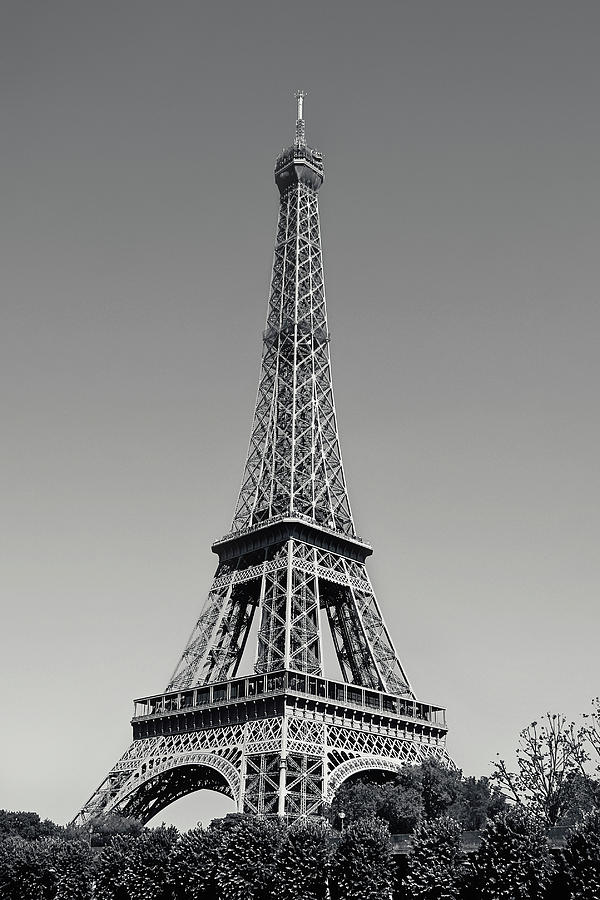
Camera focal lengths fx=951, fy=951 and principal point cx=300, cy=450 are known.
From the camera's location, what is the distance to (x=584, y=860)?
37812mm

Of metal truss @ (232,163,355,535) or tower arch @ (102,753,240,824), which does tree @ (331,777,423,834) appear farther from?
metal truss @ (232,163,355,535)

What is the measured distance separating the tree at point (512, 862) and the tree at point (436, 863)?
1.25m

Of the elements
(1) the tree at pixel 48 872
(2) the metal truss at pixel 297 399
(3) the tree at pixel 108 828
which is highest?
(2) the metal truss at pixel 297 399

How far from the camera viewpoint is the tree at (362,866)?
43469 mm

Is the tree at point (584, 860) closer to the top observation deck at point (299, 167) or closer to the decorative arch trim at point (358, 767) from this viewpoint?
the decorative arch trim at point (358, 767)

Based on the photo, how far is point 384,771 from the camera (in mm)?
71188

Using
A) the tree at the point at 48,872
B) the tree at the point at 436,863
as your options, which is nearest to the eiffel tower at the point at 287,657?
the tree at the point at 48,872

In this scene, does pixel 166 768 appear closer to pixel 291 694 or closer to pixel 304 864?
pixel 291 694

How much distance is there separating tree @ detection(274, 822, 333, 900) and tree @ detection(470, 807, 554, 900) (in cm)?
773

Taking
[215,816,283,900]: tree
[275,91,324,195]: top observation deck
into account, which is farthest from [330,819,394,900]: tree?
[275,91,324,195]: top observation deck

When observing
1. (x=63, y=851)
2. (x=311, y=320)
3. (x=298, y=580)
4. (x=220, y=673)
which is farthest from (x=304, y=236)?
(x=63, y=851)

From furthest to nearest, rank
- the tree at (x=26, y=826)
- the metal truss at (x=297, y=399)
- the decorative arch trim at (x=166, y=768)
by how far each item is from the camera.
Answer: the metal truss at (x=297, y=399), the tree at (x=26, y=826), the decorative arch trim at (x=166, y=768)

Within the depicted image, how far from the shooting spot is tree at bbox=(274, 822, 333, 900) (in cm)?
4444

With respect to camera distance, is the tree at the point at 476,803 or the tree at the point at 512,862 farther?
the tree at the point at 476,803
